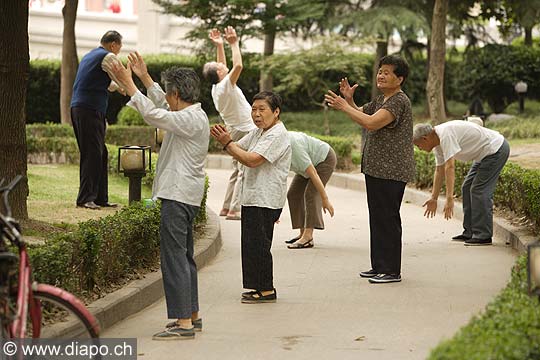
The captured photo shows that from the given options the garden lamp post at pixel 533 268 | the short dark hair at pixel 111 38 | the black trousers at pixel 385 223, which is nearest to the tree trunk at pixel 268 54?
the short dark hair at pixel 111 38

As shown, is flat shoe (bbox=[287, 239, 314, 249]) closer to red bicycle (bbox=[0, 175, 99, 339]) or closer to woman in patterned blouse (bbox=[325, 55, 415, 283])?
woman in patterned blouse (bbox=[325, 55, 415, 283])

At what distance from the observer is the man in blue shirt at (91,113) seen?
483 inches

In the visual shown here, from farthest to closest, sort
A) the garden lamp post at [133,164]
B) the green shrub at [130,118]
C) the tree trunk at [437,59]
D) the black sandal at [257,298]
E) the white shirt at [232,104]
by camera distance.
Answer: the green shrub at [130,118] < the tree trunk at [437,59] < the white shirt at [232,104] < the garden lamp post at [133,164] < the black sandal at [257,298]

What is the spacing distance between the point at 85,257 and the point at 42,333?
1.38 m

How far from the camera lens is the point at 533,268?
6.09 metres

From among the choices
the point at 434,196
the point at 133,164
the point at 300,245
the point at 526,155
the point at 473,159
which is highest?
the point at 473,159

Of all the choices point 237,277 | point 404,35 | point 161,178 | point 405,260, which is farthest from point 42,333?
point 404,35

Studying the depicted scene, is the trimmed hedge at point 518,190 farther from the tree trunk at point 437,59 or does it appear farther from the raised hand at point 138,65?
the tree trunk at point 437,59

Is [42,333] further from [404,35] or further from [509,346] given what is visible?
[404,35]

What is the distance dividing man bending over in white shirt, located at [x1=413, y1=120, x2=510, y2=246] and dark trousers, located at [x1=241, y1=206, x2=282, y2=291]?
8.59 feet

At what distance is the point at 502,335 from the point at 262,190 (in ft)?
11.6

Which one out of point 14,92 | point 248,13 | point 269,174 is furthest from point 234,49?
point 248,13

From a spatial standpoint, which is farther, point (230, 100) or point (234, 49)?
point (230, 100)

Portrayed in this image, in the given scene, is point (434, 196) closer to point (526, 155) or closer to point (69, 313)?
point (69, 313)
